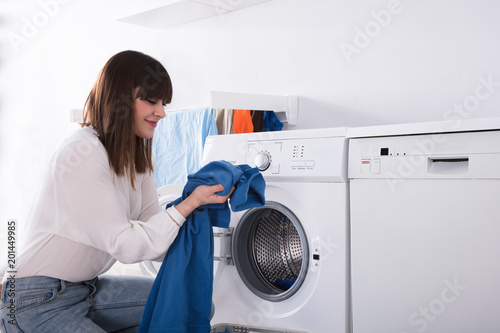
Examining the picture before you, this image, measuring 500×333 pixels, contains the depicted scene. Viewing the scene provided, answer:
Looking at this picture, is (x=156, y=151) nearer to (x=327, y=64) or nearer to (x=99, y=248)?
(x=327, y=64)

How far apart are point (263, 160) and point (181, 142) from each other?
2.60ft

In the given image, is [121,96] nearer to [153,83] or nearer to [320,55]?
[153,83]

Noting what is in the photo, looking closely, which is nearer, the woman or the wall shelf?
the woman

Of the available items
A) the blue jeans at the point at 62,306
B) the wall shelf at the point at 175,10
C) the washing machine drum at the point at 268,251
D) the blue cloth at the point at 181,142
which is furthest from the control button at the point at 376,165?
the wall shelf at the point at 175,10

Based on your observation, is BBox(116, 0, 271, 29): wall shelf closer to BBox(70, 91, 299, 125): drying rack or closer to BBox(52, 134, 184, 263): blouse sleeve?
BBox(70, 91, 299, 125): drying rack

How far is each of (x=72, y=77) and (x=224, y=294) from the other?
2351 millimetres

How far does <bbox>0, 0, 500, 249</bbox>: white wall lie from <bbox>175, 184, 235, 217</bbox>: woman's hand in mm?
1067

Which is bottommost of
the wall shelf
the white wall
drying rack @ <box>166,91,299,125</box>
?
drying rack @ <box>166,91,299,125</box>

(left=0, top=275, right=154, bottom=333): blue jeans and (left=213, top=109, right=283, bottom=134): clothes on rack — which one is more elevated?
(left=213, top=109, right=283, bottom=134): clothes on rack

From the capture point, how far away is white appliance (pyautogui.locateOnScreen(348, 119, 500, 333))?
1364 mm

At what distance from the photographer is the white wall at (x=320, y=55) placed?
192cm

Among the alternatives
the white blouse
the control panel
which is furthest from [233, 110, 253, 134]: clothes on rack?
the white blouse

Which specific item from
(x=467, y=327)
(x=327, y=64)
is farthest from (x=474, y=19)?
(x=467, y=327)

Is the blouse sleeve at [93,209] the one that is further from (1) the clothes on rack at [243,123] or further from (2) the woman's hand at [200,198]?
(1) the clothes on rack at [243,123]
